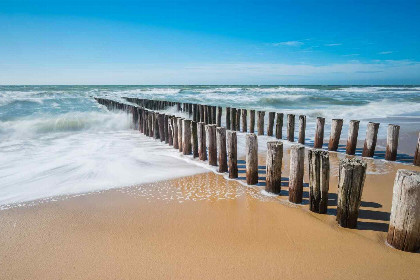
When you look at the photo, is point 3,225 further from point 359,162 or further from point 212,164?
point 359,162

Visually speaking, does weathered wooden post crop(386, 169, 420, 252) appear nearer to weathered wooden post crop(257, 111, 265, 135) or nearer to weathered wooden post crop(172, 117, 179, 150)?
weathered wooden post crop(172, 117, 179, 150)

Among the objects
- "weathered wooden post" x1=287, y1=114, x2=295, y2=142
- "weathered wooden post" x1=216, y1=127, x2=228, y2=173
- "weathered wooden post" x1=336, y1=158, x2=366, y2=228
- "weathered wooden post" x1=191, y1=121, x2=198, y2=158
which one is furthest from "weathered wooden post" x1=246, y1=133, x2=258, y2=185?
"weathered wooden post" x1=287, y1=114, x2=295, y2=142

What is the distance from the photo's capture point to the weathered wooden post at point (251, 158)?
4.67 metres

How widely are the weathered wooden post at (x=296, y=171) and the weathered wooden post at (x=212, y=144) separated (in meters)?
2.11

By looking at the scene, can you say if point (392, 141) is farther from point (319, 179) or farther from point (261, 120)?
point (261, 120)

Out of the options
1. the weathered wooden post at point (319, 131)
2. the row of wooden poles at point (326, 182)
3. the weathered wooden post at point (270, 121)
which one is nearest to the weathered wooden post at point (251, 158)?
the row of wooden poles at point (326, 182)

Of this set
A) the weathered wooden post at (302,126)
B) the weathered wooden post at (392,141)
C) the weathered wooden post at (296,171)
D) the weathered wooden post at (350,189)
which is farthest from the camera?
the weathered wooden post at (302,126)

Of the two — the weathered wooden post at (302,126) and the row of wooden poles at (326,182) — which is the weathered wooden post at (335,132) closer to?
the weathered wooden post at (302,126)

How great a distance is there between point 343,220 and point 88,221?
320cm

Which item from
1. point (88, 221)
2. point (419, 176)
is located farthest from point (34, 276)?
point (419, 176)

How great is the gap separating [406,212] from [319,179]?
103 centimetres

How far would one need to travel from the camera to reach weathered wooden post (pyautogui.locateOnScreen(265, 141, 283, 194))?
4.23m

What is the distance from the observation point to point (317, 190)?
371 cm

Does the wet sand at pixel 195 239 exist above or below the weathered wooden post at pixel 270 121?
below
